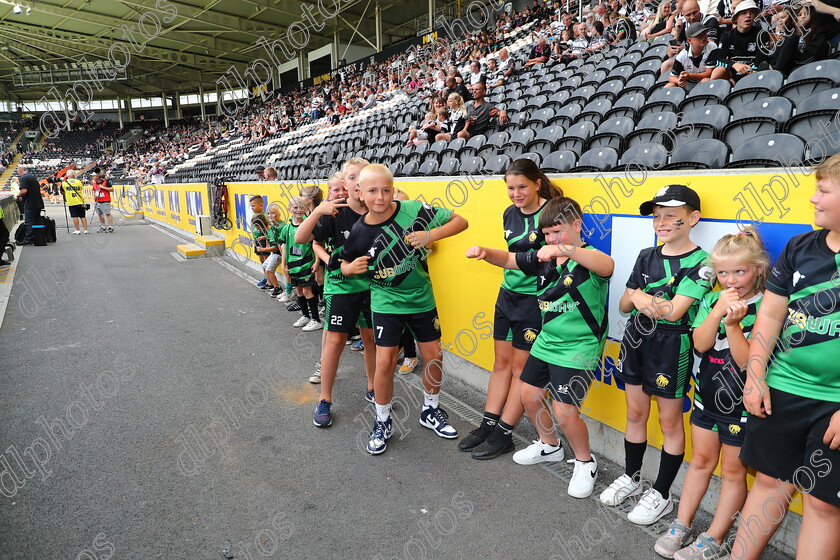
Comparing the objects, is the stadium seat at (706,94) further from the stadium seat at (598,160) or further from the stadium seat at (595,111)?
the stadium seat at (598,160)

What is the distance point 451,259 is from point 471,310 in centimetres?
55

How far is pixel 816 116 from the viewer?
129 inches

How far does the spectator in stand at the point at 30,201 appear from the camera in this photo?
38.1ft

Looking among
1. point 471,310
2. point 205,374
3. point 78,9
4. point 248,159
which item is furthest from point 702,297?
point 78,9

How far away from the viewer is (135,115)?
58625mm

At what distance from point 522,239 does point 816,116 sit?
84.8 inches

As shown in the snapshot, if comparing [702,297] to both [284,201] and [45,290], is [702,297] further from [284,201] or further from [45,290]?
[45,290]

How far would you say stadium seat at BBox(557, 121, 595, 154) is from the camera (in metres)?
4.96

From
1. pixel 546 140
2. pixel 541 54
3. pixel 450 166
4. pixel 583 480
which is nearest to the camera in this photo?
pixel 583 480

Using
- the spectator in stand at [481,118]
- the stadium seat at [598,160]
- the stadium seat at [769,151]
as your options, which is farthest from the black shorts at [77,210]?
the stadium seat at [769,151]

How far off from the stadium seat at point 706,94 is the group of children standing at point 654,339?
2800 millimetres

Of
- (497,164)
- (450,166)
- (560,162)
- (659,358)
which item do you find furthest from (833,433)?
(450,166)

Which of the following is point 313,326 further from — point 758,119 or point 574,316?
point 758,119

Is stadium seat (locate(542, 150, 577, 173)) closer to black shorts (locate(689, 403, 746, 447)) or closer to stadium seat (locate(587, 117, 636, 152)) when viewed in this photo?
stadium seat (locate(587, 117, 636, 152))
